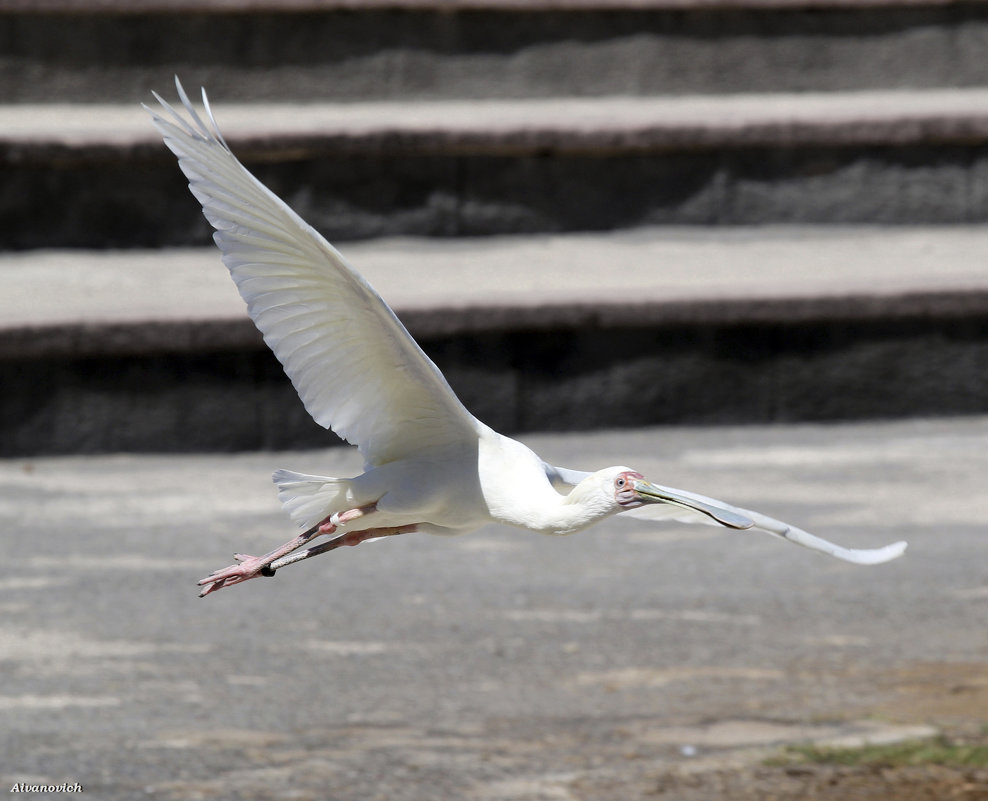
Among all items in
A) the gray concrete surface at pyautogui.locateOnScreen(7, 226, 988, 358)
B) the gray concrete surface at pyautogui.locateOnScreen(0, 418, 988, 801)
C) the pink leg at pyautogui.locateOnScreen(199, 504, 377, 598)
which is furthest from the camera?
the gray concrete surface at pyautogui.locateOnScreen(7, 226, 988, 358)

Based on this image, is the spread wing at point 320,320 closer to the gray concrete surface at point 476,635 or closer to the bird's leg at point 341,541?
the bird's leg at point 341,541

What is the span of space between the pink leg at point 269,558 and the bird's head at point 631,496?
0.46m

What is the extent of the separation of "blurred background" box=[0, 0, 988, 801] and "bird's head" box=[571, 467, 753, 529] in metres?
1.35

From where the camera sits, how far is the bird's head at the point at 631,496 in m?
2.63

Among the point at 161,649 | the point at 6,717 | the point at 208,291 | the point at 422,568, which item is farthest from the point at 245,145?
the point at 6,717

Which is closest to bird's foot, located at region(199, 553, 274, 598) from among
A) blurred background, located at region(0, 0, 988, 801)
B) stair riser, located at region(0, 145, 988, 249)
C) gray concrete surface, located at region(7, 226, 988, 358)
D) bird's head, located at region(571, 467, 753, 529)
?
bird's head, located at region(571, 467, 753, 529)

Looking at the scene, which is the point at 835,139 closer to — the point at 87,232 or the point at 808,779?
the point at 87,232

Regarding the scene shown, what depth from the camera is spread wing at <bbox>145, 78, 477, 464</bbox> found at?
2.68 metres

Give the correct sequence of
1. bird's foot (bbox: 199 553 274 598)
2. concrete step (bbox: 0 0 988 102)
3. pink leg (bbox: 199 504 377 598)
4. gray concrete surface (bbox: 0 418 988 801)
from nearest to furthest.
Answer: pink leg (bbox: 199 504 377 598) → bird's foot (bbox: 199 553 274 598) → gray concrete surface (bbox: 0 418 988 801) → concrete step (bbox: 0 0 988 102)

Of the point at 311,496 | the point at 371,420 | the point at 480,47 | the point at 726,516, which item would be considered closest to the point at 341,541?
the point at 311,496

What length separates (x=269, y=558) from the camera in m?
3.04

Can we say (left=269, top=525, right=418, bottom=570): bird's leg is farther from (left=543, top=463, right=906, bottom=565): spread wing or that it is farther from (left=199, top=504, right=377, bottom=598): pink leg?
(left=543, top=463, right=906, bottom=565): spread wing

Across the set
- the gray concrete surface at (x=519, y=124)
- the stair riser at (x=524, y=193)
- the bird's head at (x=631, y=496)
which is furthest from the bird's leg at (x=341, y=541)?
the stair riser at (x=524, y=193)

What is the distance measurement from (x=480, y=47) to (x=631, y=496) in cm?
598
